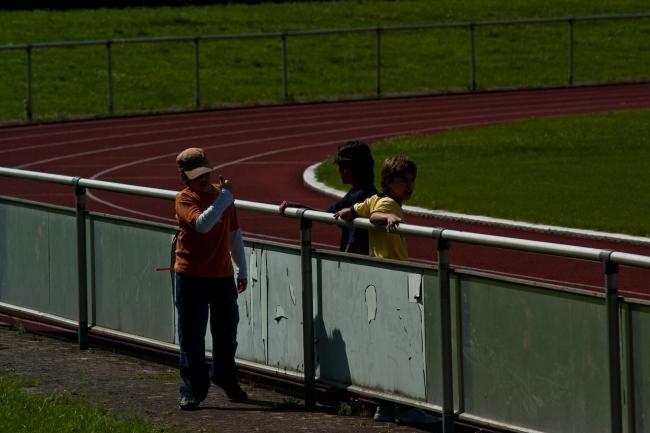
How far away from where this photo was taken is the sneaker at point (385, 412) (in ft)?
30.9

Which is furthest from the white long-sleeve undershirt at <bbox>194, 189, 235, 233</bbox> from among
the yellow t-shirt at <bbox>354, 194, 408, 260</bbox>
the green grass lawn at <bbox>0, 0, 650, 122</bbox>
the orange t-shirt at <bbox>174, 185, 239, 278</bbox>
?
the green grass lawn at <bbox>0, 0, 650, 122</bbox>

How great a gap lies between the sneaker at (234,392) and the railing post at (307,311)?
0.45 metres

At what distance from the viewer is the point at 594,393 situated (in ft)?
25.8

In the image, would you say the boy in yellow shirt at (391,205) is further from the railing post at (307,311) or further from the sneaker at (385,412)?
the sneaker at (385,412)

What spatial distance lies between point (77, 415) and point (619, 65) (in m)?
39.1

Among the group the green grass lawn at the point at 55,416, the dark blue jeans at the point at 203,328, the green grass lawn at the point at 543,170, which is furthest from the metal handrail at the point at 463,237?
the green grass lawn at the point at 543,170

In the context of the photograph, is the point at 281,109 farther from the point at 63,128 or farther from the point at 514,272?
the point at 514,272

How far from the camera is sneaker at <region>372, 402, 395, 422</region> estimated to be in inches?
371

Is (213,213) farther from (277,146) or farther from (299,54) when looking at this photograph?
(299,54)

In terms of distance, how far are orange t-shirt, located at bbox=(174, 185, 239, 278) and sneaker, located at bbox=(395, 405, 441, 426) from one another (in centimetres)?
137

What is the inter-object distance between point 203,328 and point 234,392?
0.48 metres

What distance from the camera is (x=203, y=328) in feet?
32.4

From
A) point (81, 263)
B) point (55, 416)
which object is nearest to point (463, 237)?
point (55, 416)

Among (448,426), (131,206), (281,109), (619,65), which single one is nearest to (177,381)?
(448,426)
